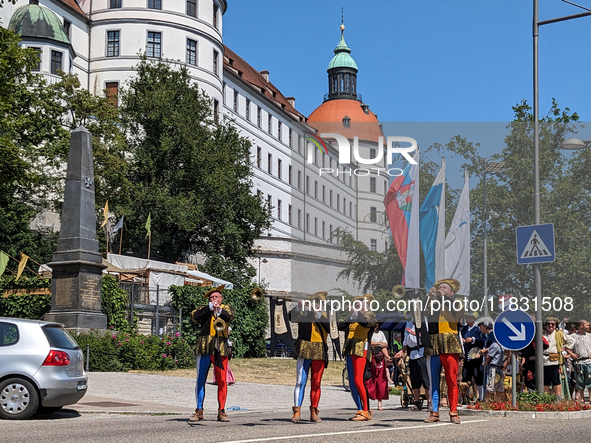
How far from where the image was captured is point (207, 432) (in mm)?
10430

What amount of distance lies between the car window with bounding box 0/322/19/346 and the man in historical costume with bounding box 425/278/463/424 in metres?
6.36

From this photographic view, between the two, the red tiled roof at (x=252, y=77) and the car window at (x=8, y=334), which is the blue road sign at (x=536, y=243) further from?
the red tiled roof at (x=252, y=77)

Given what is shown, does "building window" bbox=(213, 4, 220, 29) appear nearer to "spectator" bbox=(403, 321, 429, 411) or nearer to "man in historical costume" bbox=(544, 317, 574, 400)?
"man in historical costume" bbox=(544, 317, 574, 400)

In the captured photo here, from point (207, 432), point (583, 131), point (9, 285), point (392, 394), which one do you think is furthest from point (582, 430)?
point (583, 131)

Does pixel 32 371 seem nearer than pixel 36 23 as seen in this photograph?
Yes

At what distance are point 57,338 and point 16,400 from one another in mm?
1151

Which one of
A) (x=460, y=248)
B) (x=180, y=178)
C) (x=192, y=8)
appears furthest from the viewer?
(x=192, y=8)

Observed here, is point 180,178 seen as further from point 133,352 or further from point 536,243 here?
point 536,243

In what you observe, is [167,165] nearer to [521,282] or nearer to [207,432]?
[521,282]

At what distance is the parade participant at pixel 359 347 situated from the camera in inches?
496

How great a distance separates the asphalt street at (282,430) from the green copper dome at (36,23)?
43795 mm

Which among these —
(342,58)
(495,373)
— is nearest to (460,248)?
(495,373)

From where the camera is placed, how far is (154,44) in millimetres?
60344

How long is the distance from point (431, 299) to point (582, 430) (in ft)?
8.50
